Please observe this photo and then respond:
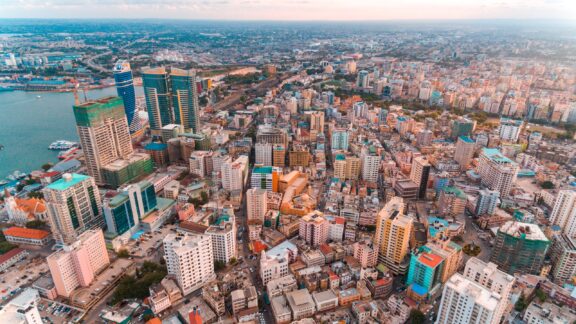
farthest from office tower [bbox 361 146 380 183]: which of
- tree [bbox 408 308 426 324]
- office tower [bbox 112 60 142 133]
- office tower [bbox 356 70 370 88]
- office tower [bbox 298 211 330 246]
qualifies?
office tower [bbox 356 70 370 88]

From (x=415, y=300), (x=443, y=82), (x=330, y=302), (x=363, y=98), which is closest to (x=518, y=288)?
(x=415, y=300)

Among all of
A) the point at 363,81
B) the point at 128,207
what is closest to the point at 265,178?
the point at 128,207

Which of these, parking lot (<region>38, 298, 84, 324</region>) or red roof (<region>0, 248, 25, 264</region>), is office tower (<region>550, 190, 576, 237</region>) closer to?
parking lot (<region>38, 298, 84, 324</region>)

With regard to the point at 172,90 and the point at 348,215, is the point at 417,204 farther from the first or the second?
the point at 172,90

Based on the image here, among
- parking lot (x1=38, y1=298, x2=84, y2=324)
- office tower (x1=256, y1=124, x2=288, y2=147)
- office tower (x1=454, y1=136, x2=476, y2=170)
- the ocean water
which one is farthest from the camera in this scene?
the ocean water

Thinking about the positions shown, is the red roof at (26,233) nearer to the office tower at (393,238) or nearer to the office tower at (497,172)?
the office tower at (393,238)

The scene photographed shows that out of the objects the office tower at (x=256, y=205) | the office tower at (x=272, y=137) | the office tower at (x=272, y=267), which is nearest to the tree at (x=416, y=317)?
the office tower at (x=272, y=267)
